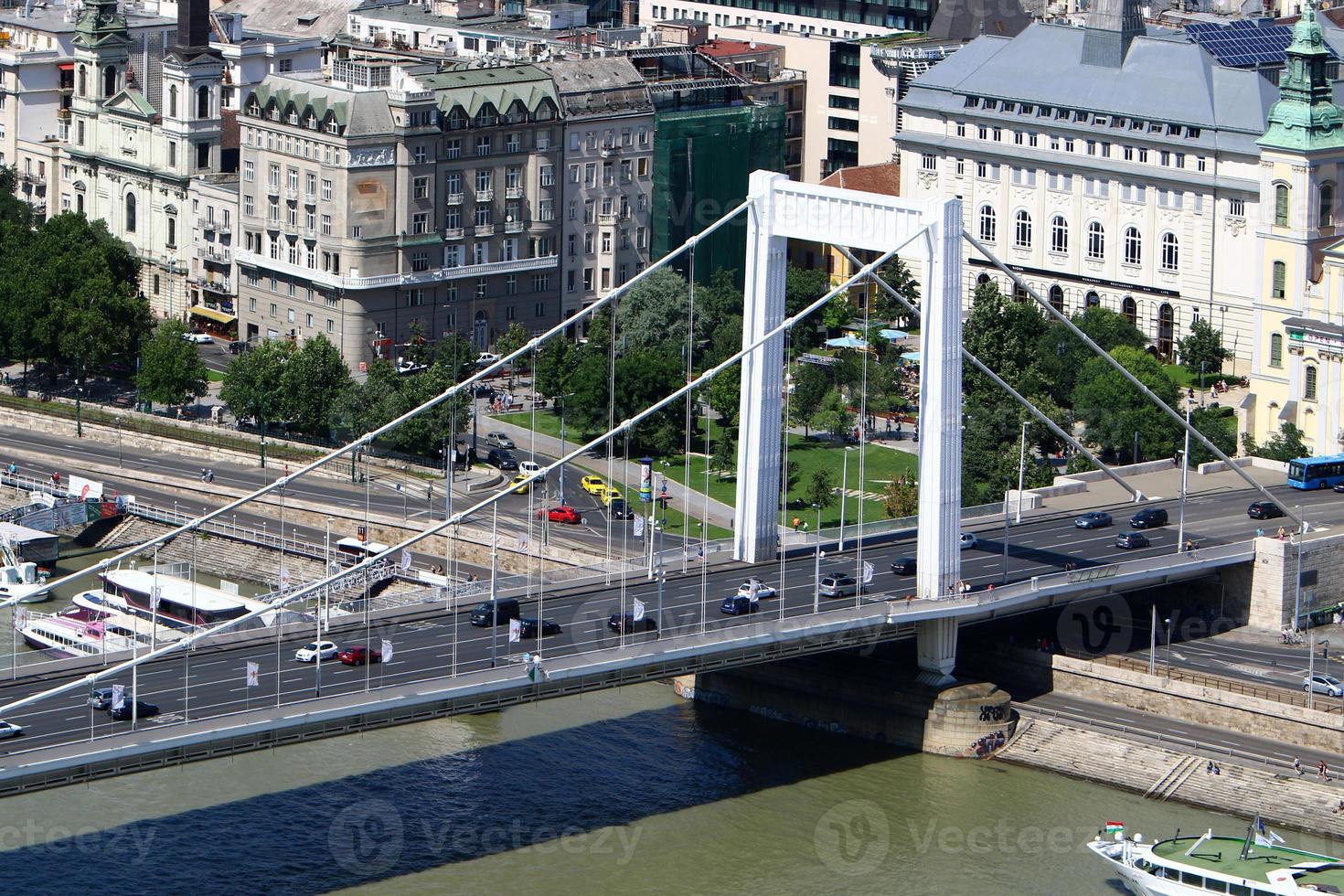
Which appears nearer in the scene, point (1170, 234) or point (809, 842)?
point (809, 842)

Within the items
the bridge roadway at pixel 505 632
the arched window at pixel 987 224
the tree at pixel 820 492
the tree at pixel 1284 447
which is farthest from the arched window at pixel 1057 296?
the bridge roadway at pixel 505 632

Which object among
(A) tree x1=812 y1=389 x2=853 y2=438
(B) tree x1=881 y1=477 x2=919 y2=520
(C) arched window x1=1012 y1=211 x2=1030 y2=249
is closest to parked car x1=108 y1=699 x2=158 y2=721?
(B) tree x1=881 y1=477 x2=919 y2=520

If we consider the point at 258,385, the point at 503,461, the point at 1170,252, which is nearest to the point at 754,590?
the point at 503,461

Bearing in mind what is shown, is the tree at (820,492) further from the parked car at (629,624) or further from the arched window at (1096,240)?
the arched window at (1096,240)

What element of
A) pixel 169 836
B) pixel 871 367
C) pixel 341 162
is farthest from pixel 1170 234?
pixel 169 836

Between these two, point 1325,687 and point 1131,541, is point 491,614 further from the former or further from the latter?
point 1325,687

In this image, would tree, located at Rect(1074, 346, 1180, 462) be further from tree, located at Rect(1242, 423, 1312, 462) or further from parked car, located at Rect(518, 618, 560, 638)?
parked car, located at Rect(518, 618, 560, 638)

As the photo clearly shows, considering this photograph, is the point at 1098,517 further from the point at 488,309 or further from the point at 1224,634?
the point at 488,309
